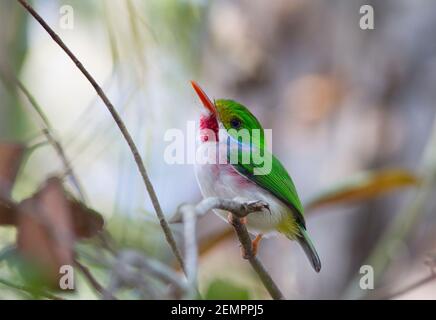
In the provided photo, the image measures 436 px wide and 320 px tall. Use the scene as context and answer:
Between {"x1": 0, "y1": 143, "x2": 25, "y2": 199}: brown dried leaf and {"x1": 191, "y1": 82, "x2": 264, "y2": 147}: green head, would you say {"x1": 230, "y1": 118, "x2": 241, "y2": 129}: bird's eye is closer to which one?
{"x1": 191, "y1": 82, "x2": 264, "y2": 147}: green head

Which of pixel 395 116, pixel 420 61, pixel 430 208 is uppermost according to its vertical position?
pixel 420 61

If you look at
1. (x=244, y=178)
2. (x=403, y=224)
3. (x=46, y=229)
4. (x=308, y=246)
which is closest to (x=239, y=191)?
(x=244, y=178)

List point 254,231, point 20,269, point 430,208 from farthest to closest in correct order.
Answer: point 430,208 → point 254,231 → point 20,269

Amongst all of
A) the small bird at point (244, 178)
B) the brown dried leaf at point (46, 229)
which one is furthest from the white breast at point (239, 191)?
the brown dried leaf at point (46, 229)

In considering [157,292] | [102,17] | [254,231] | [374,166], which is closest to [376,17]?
[374,166]

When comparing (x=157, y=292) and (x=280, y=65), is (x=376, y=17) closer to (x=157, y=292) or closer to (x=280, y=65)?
(x=280, y=65)

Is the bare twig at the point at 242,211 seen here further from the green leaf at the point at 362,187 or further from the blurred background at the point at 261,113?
the green leaf at the point at 362,187
